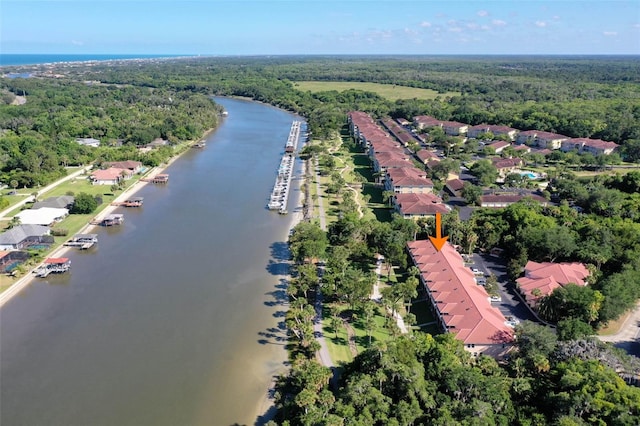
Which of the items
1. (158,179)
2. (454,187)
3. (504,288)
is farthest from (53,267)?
(454,187)

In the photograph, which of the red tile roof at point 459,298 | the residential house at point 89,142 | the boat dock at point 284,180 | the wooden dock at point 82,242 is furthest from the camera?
the residential house at point 89,142

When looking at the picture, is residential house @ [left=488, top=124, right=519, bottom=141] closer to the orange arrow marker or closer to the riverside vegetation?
the riverside vegetation

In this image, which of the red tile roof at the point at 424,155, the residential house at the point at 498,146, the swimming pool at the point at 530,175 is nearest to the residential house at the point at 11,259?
the red tile roof at the point at 424,155

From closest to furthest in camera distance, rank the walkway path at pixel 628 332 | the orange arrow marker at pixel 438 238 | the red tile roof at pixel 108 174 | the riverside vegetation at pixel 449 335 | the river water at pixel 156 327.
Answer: the riverside vegetation at pixel 449 335
the river water at pixel 156 327
the walkway path at pixel 628 332
the orange arrow marker at pixel 438 238
the red tile roof at pixel 108 174

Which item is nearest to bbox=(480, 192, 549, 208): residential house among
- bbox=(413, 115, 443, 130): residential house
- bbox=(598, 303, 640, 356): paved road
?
bbox=(598, 303, 640, 356): paved road

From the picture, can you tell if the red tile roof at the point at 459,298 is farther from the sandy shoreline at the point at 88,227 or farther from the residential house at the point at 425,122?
the residential house at the point at 425,122

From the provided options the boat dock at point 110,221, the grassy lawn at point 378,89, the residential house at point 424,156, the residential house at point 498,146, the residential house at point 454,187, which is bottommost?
the boat dock at point 110,221

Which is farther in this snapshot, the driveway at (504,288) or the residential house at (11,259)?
the residential house at (11,259)
